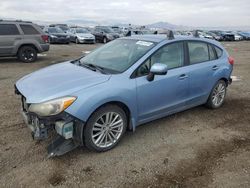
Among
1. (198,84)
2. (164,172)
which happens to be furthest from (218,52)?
(164,172)

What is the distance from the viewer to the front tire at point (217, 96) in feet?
18.4

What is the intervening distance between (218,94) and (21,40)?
29.3 feet

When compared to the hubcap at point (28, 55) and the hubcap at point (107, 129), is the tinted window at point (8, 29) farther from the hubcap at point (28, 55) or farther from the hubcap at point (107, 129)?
the hubcap at point (107, 129)

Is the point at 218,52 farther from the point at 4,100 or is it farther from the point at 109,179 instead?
the point at 4,100

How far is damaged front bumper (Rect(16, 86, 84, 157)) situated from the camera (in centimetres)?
344

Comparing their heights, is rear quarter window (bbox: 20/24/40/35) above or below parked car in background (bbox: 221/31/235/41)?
above

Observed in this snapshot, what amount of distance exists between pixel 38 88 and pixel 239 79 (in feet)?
24.3

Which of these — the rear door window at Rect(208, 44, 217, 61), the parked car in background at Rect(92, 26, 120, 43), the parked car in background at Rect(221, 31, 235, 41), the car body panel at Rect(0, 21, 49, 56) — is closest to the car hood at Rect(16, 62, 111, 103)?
the rear door window at Rect(208, 44, 217, 61)

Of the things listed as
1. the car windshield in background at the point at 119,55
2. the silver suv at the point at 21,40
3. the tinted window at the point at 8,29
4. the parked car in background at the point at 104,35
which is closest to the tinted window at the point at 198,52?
the car windshield in background at the point at 119,55

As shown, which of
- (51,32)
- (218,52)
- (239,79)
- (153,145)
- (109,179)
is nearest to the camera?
(109,179)

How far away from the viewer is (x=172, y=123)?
5.00 m

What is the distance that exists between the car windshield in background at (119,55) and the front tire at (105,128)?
68 cm

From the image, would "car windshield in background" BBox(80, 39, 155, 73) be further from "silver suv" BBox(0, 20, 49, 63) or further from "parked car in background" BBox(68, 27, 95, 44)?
"parked car in background" BBox(68, 27, 95, 44)

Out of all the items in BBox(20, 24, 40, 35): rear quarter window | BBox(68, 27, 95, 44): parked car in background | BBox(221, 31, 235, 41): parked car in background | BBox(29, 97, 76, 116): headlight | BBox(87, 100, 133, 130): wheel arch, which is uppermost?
BBox(20, 24, 40, 35): rear quarter window
